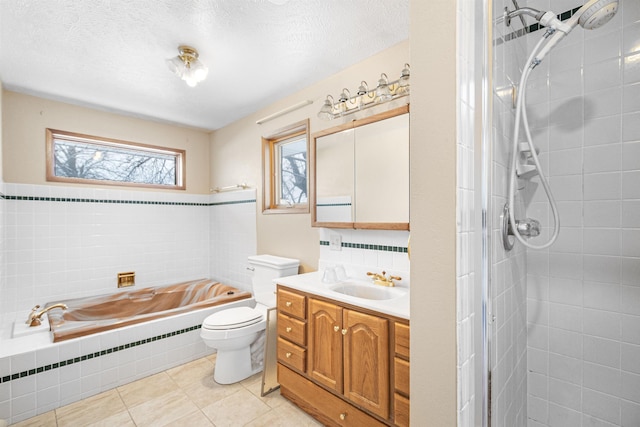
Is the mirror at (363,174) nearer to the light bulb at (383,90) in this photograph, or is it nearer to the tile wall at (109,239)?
the light bulb at (383,90)

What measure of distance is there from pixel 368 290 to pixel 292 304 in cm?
51

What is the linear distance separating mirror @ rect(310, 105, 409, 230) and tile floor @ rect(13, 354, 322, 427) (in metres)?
1.30

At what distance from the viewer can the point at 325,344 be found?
1693mm

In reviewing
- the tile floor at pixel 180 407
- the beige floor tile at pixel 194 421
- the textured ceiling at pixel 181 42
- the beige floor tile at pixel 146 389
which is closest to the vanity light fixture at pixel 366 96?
the textured ceiling at pixel 181 42

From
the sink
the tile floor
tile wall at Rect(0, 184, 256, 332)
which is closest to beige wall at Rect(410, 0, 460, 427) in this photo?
the sink

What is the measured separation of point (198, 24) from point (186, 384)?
251cm

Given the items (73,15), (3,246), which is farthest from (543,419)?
(3,246)

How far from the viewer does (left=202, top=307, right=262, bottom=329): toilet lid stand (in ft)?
7.13

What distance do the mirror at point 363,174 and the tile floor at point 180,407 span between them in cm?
130

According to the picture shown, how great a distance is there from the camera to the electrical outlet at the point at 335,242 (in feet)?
7.38

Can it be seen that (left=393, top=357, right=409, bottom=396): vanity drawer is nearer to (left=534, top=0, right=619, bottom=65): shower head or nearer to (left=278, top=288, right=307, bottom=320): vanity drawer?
(left=278, top=288, right=307, bottom=320): vanity drawer

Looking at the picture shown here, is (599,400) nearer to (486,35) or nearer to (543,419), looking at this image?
(543,419)

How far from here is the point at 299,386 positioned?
188 centimetres

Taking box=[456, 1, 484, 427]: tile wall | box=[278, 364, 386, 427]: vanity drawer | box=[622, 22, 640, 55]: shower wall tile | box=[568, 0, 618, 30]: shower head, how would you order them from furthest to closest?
box=[278, 364, 386, 427]: vanity drawer, box=[622, 22, 640, 55]: shower wall tile, box=[568, 0, 618, 30]: shower head, box=[456, 1, 484, 427]: tile wall
